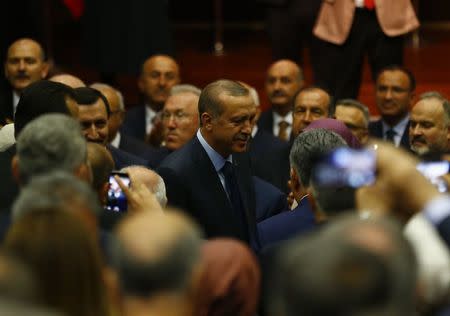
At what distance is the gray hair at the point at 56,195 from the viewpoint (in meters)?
2.78

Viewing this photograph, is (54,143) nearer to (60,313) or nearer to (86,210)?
(86,210)

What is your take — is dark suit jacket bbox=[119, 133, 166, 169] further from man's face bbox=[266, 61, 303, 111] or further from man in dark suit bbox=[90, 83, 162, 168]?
man's face bbox=[266, 61, 303, 111]

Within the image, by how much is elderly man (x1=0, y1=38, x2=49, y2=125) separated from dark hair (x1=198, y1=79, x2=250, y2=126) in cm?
203

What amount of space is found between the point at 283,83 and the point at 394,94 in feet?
2.27

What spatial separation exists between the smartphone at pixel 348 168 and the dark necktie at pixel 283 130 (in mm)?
4143

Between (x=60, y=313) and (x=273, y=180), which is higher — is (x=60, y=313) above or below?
above

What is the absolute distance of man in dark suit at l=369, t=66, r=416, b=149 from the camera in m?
7.05

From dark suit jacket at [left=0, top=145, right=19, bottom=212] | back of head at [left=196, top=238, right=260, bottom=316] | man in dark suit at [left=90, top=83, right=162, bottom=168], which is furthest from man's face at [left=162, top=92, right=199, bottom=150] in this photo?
back of head at [left=196, top=238, right=260, bottom=316]

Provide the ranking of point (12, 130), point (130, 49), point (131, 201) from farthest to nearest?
point (130, 49)
point (12, 130)
point (131, 201)

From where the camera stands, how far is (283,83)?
24.1ft

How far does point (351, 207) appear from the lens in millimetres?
3100

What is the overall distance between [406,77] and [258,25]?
305cm

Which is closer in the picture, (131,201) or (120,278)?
(120,278)

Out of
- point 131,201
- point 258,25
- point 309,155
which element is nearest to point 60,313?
point 131,201
